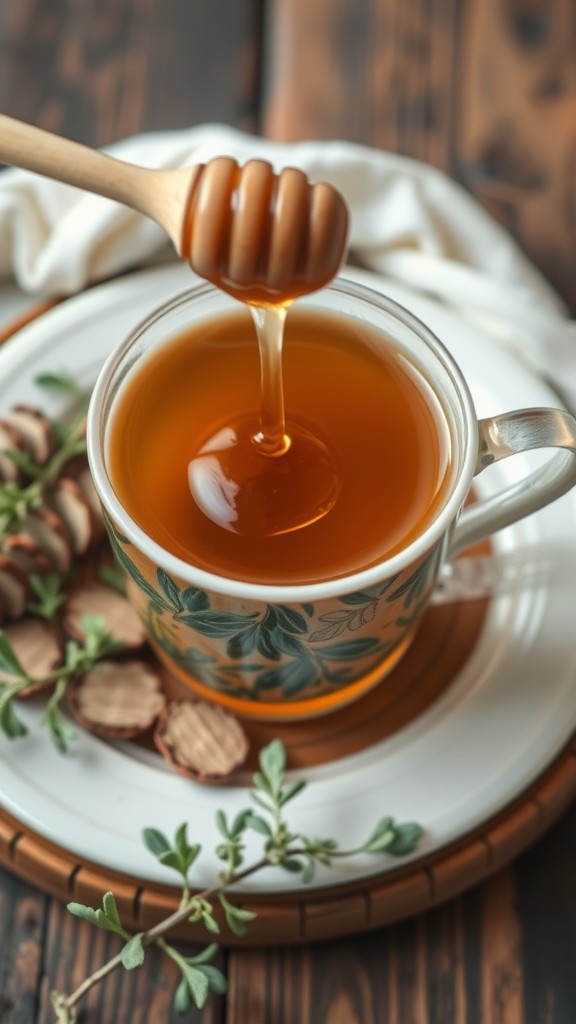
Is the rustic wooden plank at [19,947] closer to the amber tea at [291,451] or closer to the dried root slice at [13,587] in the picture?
the dried root slice at [13,587]

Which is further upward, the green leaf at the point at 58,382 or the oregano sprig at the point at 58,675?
the green leaf at the point at 58,382

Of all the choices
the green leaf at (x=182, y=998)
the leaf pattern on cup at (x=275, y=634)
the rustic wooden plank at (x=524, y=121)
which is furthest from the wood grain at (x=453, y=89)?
the green leaf at (x=182, y=998)

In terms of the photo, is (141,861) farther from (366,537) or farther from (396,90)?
(396,90)

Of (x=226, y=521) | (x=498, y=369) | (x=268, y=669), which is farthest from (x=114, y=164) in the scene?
(x=498, y=369)

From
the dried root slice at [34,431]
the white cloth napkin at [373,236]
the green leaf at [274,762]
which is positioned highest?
the white cloth napkin at [373,236]

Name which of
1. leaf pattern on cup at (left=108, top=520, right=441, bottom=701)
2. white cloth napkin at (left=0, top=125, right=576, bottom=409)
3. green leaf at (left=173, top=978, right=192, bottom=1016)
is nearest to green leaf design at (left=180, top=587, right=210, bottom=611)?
leaf pattern on cup at (left=108, top=520, right=441, bottom=701)
